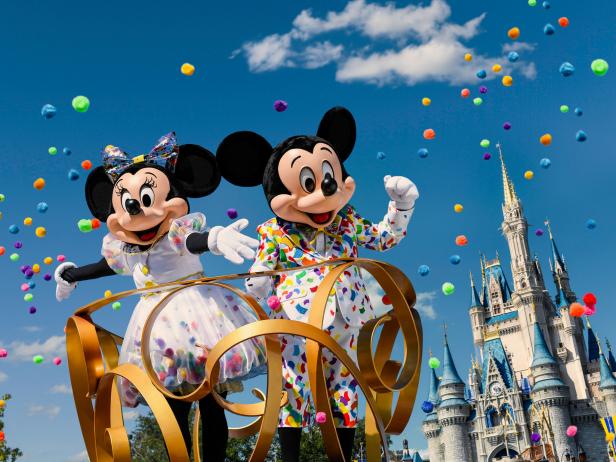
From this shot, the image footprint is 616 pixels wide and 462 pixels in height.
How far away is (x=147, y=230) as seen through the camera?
12.9 ft

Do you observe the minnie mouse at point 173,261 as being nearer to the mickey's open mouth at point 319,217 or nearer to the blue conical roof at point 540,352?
the mickey's open mouth at point 319,217

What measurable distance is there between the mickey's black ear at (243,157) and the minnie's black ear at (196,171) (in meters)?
0.13

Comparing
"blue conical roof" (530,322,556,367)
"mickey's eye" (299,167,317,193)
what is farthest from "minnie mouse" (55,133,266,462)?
"blue conical roof" (530,322,556,367)

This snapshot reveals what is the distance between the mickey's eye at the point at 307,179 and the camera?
378 centimetres

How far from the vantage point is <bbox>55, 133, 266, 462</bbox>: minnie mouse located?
3.42 metres

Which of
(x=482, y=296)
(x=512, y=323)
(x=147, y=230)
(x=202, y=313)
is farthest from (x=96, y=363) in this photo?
(x=482, y=296)

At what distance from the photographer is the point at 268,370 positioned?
2.97m

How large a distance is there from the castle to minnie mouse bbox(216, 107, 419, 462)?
32.1 meters

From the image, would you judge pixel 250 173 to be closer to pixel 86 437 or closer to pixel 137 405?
pixel 137 405

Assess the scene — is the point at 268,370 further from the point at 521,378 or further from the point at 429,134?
the point at 521,378

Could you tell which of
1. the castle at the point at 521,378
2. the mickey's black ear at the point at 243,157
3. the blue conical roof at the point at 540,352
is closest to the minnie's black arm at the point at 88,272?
the mickey's black ear at the point at 243,157

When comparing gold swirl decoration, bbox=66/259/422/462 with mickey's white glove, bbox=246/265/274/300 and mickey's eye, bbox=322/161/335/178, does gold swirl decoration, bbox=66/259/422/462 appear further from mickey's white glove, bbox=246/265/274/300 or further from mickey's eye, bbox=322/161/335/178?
mickey's eye, bbox=322/161/335/178

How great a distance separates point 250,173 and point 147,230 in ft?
2.36

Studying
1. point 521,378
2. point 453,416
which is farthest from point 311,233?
point 521,378
